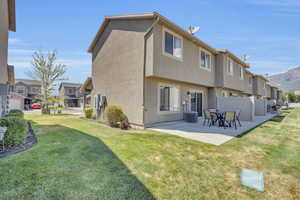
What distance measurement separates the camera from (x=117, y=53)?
10.9 metres

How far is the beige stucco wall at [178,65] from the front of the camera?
8367mm

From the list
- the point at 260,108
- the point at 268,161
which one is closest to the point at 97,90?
the point at 268,161

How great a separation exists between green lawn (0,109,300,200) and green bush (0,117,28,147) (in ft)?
1.97

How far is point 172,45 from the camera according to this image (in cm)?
981

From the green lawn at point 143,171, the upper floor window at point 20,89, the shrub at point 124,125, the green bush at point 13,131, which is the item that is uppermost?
the upper floor window at point 20,89

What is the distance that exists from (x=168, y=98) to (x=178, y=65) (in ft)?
7.61

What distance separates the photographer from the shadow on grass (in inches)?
108

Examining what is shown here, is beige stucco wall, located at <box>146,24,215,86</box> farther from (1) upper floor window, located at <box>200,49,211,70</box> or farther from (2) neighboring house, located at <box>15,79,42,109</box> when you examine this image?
(2) neighboring house, located at <box>15,79,42,109</box>

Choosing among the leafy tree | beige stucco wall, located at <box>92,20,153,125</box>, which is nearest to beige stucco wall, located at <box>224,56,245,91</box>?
beige stucco wall, located at <box>92,20,153,125</box>

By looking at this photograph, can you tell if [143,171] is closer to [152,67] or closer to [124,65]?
[152,67]

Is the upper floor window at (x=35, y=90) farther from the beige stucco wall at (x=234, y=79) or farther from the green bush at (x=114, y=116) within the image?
the beige stucco wall at (x=234, y=79)

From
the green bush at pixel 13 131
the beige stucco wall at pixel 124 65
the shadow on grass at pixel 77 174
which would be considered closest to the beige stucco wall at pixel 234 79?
the beige stucco wall at pixel 124 65

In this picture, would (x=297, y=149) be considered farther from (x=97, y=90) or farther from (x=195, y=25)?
(x=97, y=90)

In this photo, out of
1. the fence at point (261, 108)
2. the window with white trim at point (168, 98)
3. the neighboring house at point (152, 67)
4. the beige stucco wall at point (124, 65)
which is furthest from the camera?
the fence at point (261, 108)
